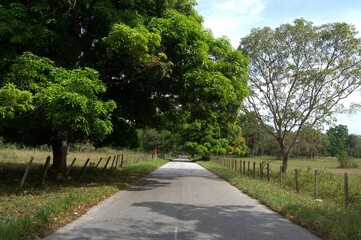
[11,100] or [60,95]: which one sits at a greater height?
[60,95]

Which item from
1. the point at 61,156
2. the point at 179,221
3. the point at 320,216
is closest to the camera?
the point at 179,221

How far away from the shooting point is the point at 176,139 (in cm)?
7300

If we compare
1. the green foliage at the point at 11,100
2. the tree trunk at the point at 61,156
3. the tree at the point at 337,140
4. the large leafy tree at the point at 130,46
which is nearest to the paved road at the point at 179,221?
the green foliage at the point at 11,100

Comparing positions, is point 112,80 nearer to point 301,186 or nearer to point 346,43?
point 301,186

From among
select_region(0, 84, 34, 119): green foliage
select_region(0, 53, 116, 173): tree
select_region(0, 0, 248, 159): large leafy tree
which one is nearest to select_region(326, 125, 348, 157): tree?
select_region(0, 0, 248, 159): large leafy tree

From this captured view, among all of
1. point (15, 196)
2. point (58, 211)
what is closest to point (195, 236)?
point (58, 211)

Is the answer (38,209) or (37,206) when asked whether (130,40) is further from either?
(38,209)

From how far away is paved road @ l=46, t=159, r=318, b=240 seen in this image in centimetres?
757

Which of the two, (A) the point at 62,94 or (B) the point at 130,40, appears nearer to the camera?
(A) the point at 62,94

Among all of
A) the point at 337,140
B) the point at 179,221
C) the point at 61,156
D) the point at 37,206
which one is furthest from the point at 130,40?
the point at 337,140

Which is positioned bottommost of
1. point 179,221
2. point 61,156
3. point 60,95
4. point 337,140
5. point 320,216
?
point 179,221

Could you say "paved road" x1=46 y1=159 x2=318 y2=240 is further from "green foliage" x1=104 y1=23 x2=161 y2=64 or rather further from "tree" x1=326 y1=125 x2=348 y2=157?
"tree" x1=326 y1=125 x2=348 y2=157

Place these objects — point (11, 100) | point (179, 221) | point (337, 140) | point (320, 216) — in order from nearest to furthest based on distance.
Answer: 1. point (179, 221)
2. point (320, 216)
3. point (11, 100)
4. point (337, 140)

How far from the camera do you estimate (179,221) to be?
29.4 ft
